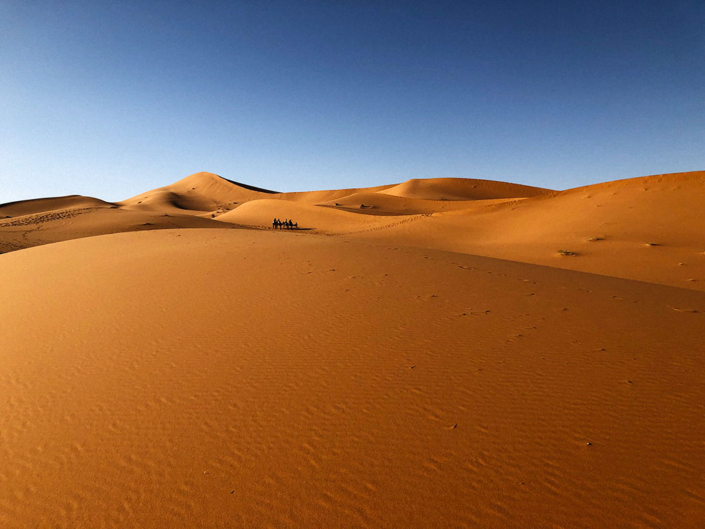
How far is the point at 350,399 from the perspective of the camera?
370cm

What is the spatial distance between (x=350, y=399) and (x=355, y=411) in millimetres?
200

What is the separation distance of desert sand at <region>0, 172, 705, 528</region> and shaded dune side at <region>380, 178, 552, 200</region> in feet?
210

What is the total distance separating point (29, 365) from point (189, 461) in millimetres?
3362

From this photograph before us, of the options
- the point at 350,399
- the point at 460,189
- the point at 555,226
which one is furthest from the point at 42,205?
the point at 350,399

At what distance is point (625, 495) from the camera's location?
251 cm

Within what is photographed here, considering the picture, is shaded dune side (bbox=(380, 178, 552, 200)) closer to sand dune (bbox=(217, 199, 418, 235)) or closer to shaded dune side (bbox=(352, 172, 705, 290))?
sand dune (bbox=(217, 199, 418, 235))

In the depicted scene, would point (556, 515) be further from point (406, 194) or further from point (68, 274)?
point (406, 194)

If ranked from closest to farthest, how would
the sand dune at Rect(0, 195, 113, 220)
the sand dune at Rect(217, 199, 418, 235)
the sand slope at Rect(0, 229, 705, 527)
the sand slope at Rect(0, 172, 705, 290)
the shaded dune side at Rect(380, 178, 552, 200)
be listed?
the sand slope at Rect(0, 229, 705, 527) < the sand slope at Rect(0, 172, 705, 290) < the sand dune at Rect(217, 199, 418, 235) < the sand dune at Rect(0, 195, 113, 220) < the shaded dune side at Rect(380, 178, 552, 200)

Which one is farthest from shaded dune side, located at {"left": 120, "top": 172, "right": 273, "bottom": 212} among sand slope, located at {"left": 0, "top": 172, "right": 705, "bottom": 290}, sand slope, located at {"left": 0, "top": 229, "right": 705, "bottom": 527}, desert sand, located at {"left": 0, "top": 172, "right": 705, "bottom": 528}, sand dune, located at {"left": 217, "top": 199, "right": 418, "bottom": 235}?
sand slope, located at {"left": 0, "top": 229, "right": 705, "bottom": 527}

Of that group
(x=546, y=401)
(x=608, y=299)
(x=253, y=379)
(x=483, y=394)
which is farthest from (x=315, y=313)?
(x=608, y=299)

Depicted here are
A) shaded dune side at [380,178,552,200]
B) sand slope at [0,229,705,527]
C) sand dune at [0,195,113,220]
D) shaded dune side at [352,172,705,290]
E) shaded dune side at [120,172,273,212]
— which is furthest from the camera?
shaded dune side at [380,178,552,200]


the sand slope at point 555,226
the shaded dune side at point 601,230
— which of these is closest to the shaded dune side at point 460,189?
the sand slope at point 555,226

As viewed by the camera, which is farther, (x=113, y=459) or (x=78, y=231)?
(x=78, y=231)

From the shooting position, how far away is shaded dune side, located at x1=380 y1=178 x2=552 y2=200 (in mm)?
70938
